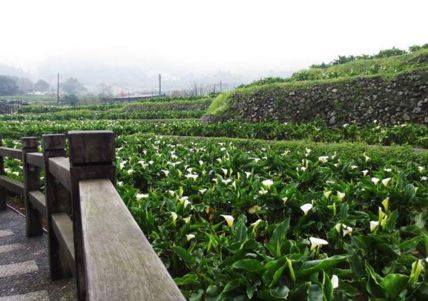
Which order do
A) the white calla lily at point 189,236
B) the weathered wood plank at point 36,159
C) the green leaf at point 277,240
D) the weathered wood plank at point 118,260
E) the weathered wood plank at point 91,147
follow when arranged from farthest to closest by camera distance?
1. the weathered wood plank at point 36,159
2. the white calla lily at point 189,236
3. the green leaf at point 277,240
4. the weathered wood plank at point 91,147
5. the weathered wood plank at point 118,260

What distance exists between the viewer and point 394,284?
1.67 metres

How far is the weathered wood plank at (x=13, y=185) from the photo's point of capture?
4.98m

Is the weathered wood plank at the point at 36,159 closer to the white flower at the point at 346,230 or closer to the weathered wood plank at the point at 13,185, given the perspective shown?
the weathered wood plank at the point at 13,185

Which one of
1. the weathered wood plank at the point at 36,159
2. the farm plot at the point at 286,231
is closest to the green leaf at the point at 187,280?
the farm plot at the point at 286,231

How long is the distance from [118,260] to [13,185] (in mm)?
4865

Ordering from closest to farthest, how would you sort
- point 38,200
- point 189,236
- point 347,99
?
point 189,236, point 38,200, point 347,99

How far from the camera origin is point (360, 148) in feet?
26.1

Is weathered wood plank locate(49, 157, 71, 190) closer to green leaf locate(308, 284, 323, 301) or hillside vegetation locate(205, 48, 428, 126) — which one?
green leaf locate(308, 284, 323, 301)

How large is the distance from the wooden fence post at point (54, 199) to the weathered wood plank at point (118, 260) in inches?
71.0

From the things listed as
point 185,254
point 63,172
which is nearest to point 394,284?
point 185,254

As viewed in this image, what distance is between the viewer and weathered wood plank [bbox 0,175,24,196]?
16.3ft

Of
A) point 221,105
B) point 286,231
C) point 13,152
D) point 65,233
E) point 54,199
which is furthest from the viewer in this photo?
point 221,105

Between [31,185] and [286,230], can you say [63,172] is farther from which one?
[31,185]

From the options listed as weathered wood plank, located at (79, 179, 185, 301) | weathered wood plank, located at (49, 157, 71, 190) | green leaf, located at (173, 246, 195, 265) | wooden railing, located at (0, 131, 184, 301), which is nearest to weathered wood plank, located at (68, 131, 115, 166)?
wooden railing, located at (0, 131, 184, 301)
